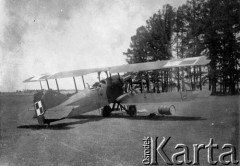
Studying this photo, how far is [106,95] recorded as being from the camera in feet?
44.1

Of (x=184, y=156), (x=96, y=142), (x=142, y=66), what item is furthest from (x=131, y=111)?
(x=184, y=156)

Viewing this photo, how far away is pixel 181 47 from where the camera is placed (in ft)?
107

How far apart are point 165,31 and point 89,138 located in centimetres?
2629

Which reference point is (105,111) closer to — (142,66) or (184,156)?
(142,66)

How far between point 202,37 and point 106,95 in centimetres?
2138

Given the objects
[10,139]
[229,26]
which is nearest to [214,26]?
[229,26]

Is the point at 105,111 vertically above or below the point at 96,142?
below

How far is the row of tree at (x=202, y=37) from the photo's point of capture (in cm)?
2816

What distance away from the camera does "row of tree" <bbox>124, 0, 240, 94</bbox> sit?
28.2m

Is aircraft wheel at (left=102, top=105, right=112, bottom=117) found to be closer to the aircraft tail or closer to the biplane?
the biplane

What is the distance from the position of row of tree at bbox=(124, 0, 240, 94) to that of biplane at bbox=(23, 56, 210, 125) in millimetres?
13423

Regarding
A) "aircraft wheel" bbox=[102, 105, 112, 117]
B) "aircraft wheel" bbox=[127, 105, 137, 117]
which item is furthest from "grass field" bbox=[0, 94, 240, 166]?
"aircraft wheel" bbox=[102, 105, 112, 117]

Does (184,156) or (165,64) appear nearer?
(184,156)

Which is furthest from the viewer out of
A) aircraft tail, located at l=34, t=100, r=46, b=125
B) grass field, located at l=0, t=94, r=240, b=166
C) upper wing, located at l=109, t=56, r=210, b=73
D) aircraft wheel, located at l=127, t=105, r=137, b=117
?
aircraft wheel, located at l=127, t=105, r=137, b=117
